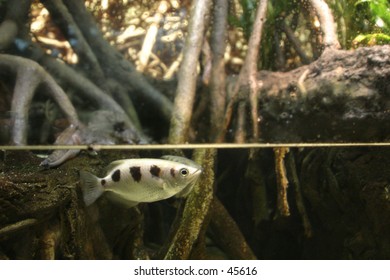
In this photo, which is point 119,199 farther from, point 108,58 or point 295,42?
point 295,42

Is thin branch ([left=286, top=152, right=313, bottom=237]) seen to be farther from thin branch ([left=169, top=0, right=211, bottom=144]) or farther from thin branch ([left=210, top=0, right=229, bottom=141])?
thin branch ([left=169, top=0, right=211, bottom=144])

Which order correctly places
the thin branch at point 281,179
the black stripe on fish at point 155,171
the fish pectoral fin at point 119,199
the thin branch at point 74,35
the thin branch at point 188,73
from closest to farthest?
the black stripe on fish at point 155,171 < the fish pectoral fin at point 119,199 < the thin branch at point 74,35 < the thin branch at point 188,73 < the thin branch at point 281,179

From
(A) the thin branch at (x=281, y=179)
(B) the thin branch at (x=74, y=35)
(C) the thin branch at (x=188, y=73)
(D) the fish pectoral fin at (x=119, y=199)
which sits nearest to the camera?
(D) the fish pectoral fin at (x=119, y=199)

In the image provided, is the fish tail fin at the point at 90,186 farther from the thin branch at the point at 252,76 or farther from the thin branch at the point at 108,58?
the thin branch at the point at 252,76

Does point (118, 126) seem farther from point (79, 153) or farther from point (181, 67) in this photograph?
point (181, 67)

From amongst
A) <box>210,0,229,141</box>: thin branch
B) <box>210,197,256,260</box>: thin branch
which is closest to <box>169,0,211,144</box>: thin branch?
<box>210,0,229,141</box>: thin branch

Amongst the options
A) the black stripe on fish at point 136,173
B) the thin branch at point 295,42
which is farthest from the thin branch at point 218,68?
the black stripe on fish at point 136,173

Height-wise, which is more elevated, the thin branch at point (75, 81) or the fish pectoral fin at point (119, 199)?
the thin branch at point (75, 81)

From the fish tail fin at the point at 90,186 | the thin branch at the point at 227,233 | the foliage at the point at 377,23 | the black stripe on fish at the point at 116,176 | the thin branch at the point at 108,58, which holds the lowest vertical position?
the thin branch at the point at 227,233
